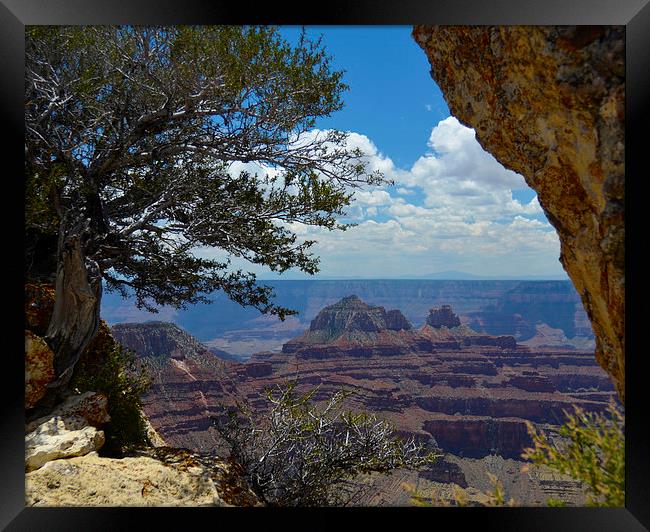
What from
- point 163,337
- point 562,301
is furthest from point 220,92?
point 562,301

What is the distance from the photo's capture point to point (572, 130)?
261 centimetres

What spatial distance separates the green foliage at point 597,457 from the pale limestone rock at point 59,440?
2739 millimetres

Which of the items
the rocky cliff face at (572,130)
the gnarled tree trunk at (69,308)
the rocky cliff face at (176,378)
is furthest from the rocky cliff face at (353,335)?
the rocky cliff face at (572,130)

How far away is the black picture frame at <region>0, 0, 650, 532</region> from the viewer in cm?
265

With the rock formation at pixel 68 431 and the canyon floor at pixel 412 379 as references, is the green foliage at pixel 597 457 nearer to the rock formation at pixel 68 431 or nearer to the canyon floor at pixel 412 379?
the rock formation at pixel 68 431

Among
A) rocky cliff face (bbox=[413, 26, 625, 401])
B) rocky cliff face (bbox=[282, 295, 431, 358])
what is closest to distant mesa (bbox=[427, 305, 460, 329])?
rocky cliff face (bbox=[282, 295, 431, 358])

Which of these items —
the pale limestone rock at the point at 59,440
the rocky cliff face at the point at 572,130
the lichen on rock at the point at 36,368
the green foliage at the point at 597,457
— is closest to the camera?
the rocky cliff face at the point at 572,130

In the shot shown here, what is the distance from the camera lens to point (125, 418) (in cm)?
439

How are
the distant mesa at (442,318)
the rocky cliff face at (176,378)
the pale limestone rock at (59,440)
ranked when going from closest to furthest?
1. the pale limestone rock at (59,440)
2. the rocky cliff face at (176,378)
3. the distant mesa at (442,318)

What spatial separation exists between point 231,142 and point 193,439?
57.7 feet

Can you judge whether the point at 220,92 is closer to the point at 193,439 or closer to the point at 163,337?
the point at 193,439

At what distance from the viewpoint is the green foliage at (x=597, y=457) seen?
2.83 m
